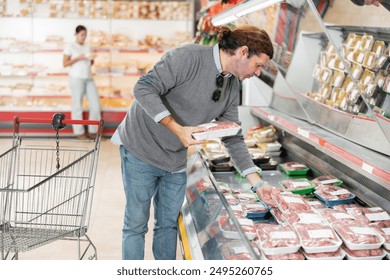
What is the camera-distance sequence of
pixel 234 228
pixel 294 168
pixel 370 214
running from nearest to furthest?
pixel 234 228, pixel 370 214, pixel 294 168

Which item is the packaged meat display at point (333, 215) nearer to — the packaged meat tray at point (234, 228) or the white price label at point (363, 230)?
the white price label at point (363, 230)

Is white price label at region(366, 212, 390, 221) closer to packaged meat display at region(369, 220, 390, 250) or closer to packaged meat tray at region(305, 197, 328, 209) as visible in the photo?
packaged meat display at region(369, 220, 390, 250)

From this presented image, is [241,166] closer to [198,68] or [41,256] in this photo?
[198,68]

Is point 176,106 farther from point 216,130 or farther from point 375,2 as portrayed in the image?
point 375,2

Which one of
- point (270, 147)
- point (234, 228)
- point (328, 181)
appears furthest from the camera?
point (270, 147)

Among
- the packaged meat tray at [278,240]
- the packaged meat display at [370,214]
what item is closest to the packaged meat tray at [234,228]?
the packaged meat tray at [278,240]

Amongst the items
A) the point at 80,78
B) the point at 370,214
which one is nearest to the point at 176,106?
the point at 370,214

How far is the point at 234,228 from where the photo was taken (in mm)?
2252

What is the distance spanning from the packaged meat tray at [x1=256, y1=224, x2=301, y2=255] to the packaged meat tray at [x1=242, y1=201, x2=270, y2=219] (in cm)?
30

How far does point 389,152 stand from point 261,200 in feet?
2.52

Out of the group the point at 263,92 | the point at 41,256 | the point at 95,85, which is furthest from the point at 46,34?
the point at 41,256

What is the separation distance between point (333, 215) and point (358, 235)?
0.98 ft

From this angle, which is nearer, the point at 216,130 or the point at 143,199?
the point at 216,130

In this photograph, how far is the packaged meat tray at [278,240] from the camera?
2.29 metres
